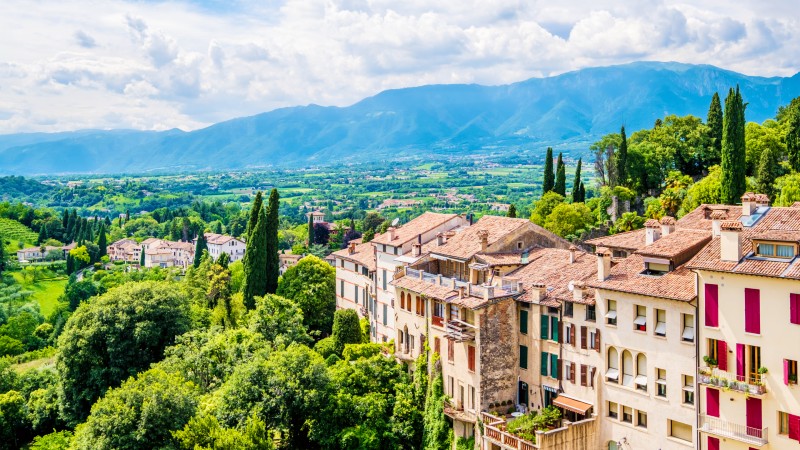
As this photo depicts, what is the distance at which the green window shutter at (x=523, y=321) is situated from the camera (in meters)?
42.8

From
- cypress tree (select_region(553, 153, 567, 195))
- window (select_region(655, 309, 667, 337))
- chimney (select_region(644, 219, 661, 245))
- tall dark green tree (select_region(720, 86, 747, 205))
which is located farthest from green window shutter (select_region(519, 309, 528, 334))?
cypress tree (select_region(553, 153, 567, 195))

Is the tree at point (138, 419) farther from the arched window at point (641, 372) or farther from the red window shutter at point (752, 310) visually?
the red window shutter at point (752, 310)

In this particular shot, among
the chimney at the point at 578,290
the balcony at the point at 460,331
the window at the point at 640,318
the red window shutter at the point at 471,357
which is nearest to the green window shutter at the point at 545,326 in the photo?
the chimney at the point at 578,290

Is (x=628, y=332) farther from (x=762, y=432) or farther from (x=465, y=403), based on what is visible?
(x=465, y=403)

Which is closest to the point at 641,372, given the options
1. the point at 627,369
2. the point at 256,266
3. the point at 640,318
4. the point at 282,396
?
the point at 627,369

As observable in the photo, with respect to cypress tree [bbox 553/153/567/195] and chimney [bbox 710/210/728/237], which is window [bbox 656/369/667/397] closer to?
chimney [bbox 710/210/728/237]

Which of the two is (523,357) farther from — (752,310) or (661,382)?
(752,310)

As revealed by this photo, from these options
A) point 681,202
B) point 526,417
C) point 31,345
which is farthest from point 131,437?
point 31,345

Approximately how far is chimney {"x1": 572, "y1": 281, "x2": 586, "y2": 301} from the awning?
551 centimetres

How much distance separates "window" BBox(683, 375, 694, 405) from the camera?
34.6 meters

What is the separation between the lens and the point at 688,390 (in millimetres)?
34688

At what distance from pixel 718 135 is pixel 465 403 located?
180 feet

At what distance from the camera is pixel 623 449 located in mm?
37750

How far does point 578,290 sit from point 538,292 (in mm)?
2759
